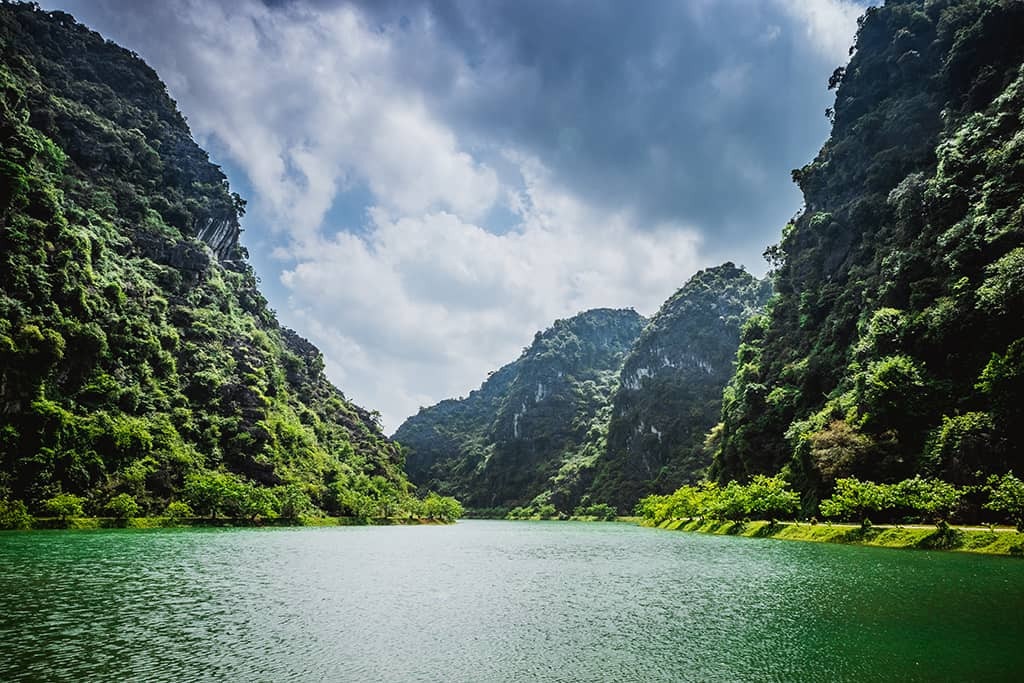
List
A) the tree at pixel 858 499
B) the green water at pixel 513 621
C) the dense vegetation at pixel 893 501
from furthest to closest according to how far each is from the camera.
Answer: the tree at pixel 858 499 → the dense vegetation at pixel 893 501 → the green water at pixel 513 621

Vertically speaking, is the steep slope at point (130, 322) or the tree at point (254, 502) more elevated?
the steep slope at point (130, 322)

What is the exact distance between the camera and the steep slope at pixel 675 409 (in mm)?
168375

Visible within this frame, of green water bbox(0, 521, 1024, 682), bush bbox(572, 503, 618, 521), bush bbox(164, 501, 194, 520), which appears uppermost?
bush bbox(572, 503, 618, 521)

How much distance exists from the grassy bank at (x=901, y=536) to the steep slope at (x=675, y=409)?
335 ft

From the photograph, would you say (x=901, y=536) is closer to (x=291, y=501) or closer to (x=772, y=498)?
(x=772, y=498)

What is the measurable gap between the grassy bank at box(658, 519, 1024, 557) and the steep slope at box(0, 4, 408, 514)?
67.1m

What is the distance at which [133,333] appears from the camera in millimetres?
86000

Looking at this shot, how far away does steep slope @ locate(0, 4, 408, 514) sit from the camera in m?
61.9

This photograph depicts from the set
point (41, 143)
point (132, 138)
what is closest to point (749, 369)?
point (41, 143)

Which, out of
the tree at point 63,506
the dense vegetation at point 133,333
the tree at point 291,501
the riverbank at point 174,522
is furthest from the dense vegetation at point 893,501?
the tree at point 63,506

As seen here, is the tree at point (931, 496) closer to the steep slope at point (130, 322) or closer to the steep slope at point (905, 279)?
the steep slope at point (905, 279)

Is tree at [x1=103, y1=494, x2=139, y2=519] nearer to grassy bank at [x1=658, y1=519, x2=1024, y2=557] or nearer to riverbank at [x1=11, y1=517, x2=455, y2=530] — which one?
riverbank at [x1=11, y1=517, x2=455, y2=530]

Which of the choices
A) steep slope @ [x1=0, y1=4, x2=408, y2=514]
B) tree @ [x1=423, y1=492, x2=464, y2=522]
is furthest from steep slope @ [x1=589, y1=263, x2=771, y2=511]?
steep slope @ [x1=0, y1=4, x2=408, y2=514]

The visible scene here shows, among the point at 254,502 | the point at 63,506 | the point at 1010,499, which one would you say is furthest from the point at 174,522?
the point at 1010,499
